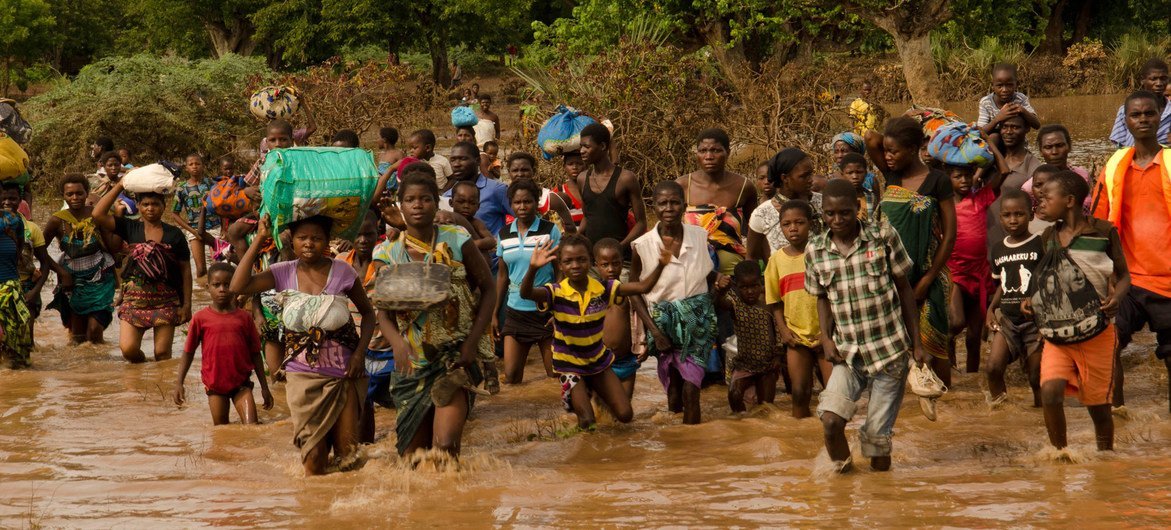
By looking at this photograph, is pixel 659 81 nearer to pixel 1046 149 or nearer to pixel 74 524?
pixel 1046 149

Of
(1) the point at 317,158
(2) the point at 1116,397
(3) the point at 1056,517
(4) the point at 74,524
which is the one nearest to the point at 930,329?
(2) the point at 1116,397

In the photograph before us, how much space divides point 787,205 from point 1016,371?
273cm

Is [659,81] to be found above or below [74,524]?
above

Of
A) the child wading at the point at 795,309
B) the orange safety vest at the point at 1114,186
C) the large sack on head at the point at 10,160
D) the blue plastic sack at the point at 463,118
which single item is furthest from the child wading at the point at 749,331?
the large sack on head at the point at 10,160

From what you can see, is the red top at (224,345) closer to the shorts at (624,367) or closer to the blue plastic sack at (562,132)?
the shorts at (624,367)

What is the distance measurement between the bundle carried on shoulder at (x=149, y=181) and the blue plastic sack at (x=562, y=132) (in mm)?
2931

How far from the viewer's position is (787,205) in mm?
7266

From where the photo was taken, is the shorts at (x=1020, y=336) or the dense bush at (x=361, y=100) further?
the dense bush at (x=361, y=100)

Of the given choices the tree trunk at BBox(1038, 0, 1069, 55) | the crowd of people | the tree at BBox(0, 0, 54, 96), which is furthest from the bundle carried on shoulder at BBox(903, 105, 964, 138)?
the tree at BBox(0, 0, 54, 96)

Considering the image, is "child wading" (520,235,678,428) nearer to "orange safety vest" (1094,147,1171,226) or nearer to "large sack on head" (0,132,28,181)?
"orange safety vest" (1094,147,1171,226)

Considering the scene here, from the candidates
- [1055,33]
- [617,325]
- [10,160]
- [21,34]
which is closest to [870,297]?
[617,325]

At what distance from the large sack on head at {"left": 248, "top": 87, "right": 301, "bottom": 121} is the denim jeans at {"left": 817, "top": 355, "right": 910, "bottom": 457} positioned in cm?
598

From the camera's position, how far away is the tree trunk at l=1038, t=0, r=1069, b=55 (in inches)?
1378

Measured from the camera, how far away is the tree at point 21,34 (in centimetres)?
4388
